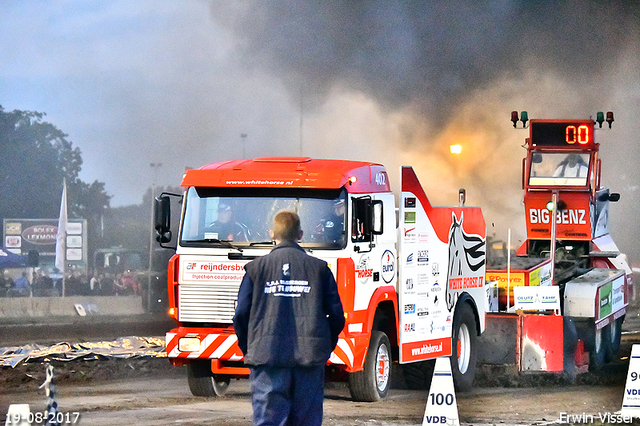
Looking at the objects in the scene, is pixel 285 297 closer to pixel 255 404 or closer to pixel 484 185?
pixel 255 404

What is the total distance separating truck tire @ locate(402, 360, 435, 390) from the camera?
12.7 metres

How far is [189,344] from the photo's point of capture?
34.4ft

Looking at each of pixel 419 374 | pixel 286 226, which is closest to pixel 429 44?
pixel 419 374

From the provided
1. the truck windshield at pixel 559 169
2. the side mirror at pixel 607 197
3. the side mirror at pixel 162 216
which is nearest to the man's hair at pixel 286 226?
the side mirror at pixel 162 216

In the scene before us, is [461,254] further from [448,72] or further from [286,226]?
[448,72]

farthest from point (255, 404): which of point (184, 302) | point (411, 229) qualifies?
point (411, 229)

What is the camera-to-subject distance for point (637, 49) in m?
31.2

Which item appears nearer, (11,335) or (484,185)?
(11,335)

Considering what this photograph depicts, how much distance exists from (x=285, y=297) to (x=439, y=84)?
24305 mm

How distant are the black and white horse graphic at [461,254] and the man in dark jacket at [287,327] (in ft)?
21.7

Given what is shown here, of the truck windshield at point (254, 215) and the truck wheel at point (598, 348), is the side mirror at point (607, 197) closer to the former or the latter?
the truck wheel at point (598, 348)

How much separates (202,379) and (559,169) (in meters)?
8.94

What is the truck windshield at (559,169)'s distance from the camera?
56.8 feet

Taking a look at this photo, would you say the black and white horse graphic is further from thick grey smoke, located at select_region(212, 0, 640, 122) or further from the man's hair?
thick grey smoke, located at select_region(212, 0, 640, 122)
